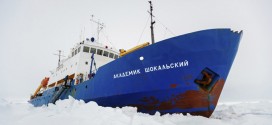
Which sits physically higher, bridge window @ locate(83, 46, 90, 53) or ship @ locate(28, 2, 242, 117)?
bridge window @ locate(83, 46, 90, 53)

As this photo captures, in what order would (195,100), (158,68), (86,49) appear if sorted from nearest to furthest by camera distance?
(195,100)
(158,68)
(86,49)

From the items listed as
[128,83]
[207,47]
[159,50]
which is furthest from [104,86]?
[207,47]

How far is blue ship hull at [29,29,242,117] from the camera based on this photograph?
752 centimetres

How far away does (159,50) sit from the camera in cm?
805

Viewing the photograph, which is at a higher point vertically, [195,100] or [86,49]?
[86,49]

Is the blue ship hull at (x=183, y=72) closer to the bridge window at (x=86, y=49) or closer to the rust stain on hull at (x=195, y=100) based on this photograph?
the rust stain on hull at (x=195, y=100)

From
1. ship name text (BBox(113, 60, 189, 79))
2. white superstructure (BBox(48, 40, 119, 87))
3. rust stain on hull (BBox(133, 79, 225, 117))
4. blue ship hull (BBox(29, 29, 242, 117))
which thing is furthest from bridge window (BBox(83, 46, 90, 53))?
rust stain on hull (BBox(133, 79, 225, 117))

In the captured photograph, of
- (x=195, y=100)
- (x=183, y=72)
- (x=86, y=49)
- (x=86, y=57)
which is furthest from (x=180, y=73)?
(x=86, y=49)

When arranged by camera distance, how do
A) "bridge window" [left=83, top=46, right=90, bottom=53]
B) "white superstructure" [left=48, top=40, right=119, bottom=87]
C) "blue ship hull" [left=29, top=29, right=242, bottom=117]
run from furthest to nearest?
"bridge window" [left=83, top=46, right=90, bottom=53]
"white superstructure" [left=48, top=40, right=119, bottom=87]
"blue ship hull" [left=29, top=29, right=242, bottom=117]

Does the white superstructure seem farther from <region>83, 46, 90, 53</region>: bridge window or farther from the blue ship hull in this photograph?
the blue ship hull

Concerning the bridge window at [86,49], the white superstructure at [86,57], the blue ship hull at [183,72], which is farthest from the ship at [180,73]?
the bridge window at [86,49]

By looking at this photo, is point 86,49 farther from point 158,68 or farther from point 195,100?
point 195,100

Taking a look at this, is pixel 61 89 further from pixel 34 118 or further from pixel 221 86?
pixel 221 86

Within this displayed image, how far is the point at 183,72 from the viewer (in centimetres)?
759
